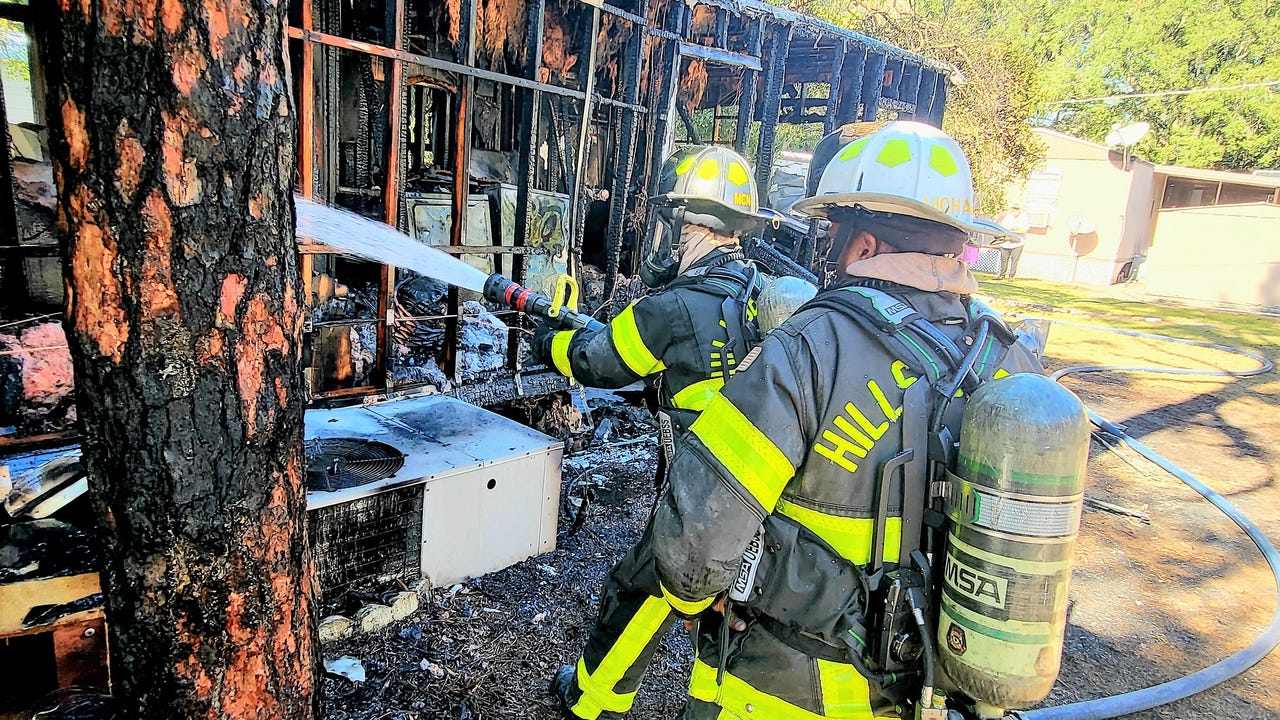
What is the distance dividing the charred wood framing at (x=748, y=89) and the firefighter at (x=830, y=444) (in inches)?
294

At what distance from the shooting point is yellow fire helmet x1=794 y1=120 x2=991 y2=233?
1918 millimetres

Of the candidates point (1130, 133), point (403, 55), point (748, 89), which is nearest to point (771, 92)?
point (748, 89)

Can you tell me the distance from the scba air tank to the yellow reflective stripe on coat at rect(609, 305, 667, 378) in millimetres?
1634

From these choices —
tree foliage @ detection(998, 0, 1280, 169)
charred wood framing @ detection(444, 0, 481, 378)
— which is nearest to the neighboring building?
tree foliage @ detection(998, 0, 1280, 169)

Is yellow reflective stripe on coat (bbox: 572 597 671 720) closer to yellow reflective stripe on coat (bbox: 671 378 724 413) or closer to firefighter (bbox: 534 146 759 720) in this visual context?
firefighter (bbox: 534 146 759 720)

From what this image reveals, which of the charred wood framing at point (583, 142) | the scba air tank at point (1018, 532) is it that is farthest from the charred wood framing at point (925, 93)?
the scba air tank at point (1018, 532)

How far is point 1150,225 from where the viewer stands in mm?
30141

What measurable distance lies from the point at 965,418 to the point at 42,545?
2.98m

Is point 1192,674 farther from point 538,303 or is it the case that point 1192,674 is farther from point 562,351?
point 538,303

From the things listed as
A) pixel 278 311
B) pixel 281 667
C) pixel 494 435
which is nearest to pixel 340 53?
pixel 494 435

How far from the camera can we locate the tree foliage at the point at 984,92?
18406 mm

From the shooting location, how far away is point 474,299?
6.79 meters

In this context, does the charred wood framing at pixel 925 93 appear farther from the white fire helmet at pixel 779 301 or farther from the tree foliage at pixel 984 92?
the white fire helmet at pixel 779 301

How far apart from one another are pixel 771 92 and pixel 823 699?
29.1ft
